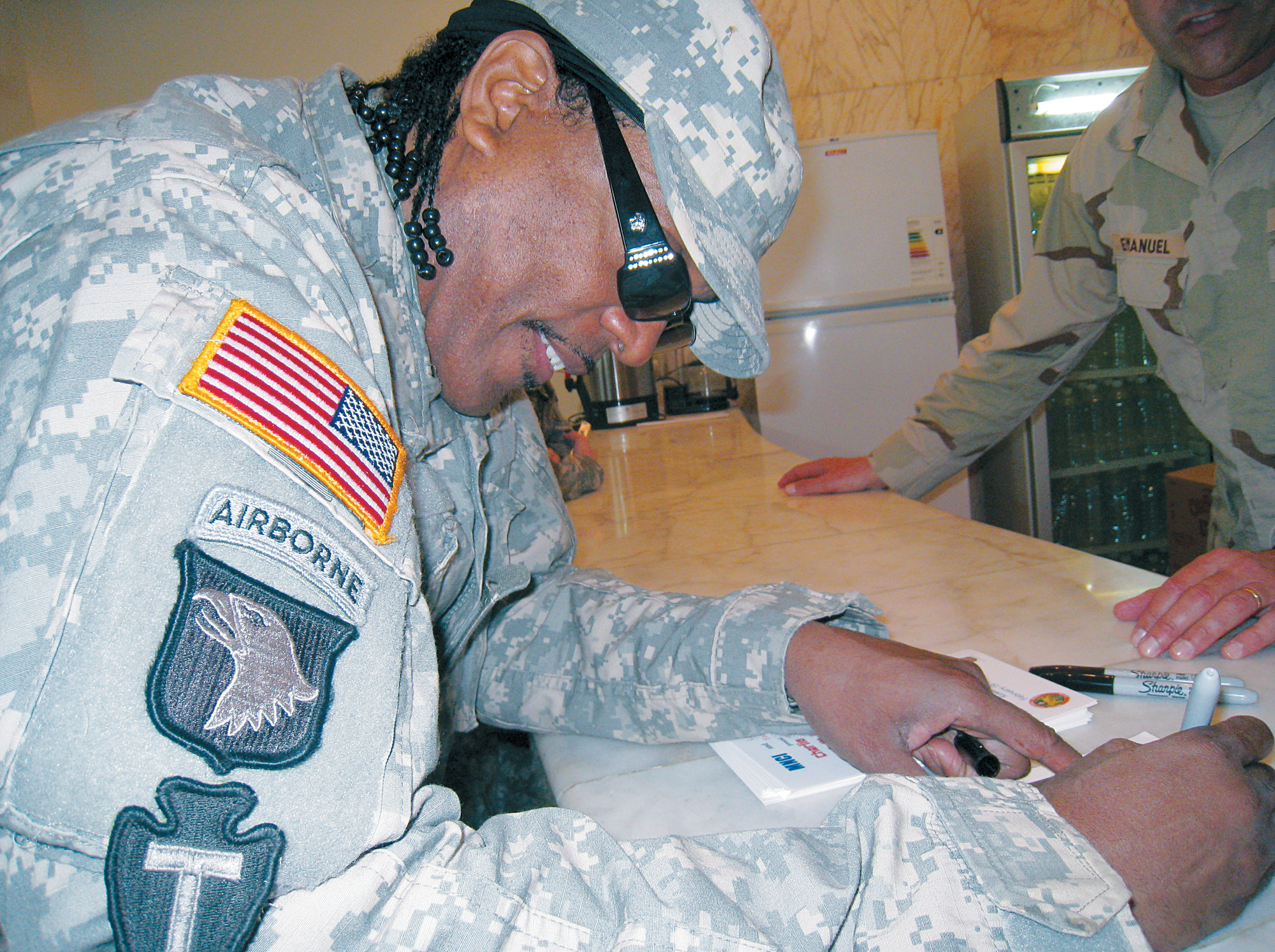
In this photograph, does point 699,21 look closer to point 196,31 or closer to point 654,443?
point 654,443

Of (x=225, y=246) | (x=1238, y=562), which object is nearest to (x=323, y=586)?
(x=225, y=246)

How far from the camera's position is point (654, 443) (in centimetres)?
281

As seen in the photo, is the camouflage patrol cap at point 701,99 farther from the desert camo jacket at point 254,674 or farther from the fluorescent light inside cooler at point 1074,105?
the fluorescent light inside cooler at point 1074,105

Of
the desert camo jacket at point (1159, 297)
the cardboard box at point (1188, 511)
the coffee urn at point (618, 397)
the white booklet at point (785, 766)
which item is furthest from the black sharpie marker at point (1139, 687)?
the coffee urn at point (618, 397)

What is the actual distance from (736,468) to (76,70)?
3.45 m

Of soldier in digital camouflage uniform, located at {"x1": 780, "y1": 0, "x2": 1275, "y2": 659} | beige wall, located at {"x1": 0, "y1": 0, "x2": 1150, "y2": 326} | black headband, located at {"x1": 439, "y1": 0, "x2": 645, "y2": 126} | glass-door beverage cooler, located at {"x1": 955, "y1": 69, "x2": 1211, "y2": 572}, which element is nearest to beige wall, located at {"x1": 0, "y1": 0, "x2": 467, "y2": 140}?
beige wall, located at {"x1": 0, "y1": 0, "x2": 1150, "y2": 326}

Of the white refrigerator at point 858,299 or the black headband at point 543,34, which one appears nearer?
the black headband at point 543,34

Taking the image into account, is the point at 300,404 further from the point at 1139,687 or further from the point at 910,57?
the point at 910,57

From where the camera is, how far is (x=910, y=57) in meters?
3.75

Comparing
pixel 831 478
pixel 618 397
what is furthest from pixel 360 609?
pixel 618 397

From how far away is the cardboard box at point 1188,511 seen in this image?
2486 mm

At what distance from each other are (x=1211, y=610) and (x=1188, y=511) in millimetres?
2103

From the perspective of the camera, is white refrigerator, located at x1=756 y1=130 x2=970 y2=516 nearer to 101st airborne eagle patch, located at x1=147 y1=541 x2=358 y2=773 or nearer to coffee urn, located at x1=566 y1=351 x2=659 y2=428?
coffee urn, located at x1=566 y1=351 x2=659 y2=428

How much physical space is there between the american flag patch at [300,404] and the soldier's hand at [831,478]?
142cm
